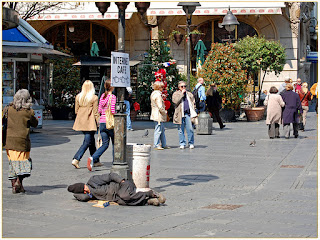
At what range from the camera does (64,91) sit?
27.3 m

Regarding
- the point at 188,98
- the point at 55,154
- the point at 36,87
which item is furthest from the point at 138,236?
the point at 36,87

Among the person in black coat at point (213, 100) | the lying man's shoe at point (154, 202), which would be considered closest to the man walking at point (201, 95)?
the person in black coat at point (213, 100)

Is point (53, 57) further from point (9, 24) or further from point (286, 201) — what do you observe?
point (286, 201)

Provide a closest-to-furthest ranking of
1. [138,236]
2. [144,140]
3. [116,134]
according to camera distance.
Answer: [138,236]
[116,134]
[144,140]

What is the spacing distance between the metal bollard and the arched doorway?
16.5 m

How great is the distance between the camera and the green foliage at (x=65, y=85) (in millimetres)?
27219

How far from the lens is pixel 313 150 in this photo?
51.6 ft

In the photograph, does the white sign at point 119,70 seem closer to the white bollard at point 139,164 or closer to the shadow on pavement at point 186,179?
the white bollard at point 139,164

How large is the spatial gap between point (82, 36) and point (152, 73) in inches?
420

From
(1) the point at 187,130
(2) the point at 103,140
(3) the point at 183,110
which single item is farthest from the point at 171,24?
(2) the point at 103,140

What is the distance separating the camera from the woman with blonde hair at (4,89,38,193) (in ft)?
31.6

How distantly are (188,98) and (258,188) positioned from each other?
6.17 meters

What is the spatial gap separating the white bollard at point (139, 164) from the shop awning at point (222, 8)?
2282 cm

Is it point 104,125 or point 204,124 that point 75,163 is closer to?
point 104,125
